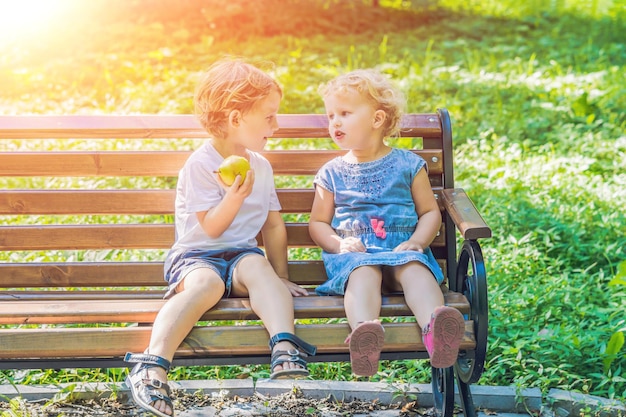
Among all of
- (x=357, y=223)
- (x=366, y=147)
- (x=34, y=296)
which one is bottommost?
(x=34, y=296)

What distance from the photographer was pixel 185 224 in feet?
9.74

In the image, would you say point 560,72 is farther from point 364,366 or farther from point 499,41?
point 364,366

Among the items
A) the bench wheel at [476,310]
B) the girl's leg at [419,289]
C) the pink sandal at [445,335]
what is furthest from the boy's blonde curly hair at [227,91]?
the pink sandal at [445,335]

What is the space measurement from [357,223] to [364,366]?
29.0 inches

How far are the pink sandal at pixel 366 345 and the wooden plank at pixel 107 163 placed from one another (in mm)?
1011

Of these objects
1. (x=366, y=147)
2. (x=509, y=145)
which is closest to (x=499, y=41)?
(x=509, y=145)

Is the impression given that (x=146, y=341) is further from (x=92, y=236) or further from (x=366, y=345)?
(x=92, y=236)

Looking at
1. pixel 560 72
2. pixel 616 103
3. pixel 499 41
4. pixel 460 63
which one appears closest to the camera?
pixel 616 103

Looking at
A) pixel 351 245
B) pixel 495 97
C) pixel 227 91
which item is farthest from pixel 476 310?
pixel 495 97

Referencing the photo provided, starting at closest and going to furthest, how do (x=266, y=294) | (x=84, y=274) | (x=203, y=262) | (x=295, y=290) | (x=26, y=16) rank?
1. (x=266, y=294)
2. (x=203, y=262)
3. (x=295, y=290)
4. (x=84, y=274)
5. (x=26, y=16)

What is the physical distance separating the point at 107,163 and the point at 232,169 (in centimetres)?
76

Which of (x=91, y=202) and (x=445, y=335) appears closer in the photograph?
(x=445, y=335)

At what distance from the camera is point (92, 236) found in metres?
3.23

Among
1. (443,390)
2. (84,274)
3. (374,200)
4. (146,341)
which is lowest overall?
(443,390)
